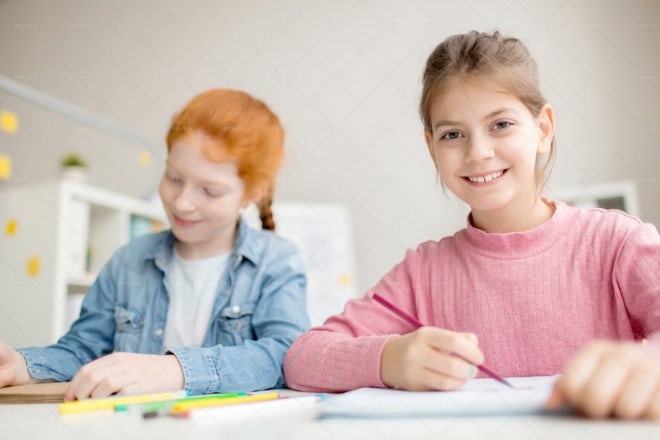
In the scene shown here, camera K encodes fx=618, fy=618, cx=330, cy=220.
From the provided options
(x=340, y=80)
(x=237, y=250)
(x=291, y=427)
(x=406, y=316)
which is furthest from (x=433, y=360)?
(x=340, y=80)

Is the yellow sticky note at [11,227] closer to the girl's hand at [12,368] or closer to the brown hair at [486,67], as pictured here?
the girl's hand at [12,368]

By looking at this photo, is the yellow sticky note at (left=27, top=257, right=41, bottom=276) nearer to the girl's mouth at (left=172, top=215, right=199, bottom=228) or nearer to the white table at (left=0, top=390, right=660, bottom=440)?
the girl's mouth at (left=172, top=215, right=199, bottom=228)

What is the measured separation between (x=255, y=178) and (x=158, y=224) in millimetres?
1600

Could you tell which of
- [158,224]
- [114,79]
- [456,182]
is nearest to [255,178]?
[456,182]

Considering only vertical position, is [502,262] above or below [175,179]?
below

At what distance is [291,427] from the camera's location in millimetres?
443

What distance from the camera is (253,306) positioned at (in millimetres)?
989

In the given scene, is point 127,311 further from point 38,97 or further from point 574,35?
point 574,35

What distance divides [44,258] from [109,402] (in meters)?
1.73

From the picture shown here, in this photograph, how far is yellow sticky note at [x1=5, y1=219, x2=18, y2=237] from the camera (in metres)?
2.24

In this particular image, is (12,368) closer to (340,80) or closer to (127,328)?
(127,328)

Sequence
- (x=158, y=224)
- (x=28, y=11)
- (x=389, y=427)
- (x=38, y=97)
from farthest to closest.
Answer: (x=28, y=11) < (x=158, y=224) < (x=38, y=97) < (x=389, y=427)

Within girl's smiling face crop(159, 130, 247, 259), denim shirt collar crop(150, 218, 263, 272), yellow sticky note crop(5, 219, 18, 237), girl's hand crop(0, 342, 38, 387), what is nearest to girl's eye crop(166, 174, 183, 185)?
girl's smiling face crop(159, 130, 247, 259)

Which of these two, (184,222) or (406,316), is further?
(184,222)
